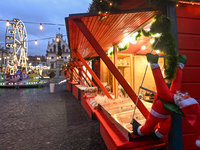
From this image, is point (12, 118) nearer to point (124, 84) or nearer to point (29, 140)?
point (29, 140)

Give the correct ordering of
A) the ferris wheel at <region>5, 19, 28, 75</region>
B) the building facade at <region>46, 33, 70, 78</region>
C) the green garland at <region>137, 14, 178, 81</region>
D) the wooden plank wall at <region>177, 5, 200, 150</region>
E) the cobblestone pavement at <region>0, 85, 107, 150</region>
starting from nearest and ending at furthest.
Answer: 1. the green garland at <region>137, 14, 178, 81</region>
2. the wooden plank wall at <region>177, 5, 200, 150</region>
3. the cobblestone pavement at <region>0, 85, 107, 150</region>
4. the ferris wheel at <region>5, 19, 28, 75</region>
5. the building facade at <region>46, 33, 70, 78</region>

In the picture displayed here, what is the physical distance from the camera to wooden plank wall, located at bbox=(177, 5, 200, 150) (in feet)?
6.74

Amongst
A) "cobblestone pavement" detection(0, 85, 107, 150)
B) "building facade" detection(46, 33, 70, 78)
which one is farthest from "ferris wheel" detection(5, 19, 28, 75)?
"cobblestone pavement" detection(0, 85, 107, 150)

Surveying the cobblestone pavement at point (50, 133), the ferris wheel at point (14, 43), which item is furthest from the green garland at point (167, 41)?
the ferris wheel at point (14, 43)

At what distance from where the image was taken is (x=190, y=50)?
6.86ft

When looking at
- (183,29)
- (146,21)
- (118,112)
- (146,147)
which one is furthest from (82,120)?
(183,29)

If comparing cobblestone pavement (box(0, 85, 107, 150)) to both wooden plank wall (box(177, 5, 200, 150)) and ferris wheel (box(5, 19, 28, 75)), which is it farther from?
ferris wheel (box(5, 19, 28, 75))

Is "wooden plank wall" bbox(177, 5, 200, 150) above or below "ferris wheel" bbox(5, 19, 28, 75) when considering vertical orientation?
below

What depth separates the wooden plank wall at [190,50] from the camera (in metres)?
2.05

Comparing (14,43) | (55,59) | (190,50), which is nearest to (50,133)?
(190,50)

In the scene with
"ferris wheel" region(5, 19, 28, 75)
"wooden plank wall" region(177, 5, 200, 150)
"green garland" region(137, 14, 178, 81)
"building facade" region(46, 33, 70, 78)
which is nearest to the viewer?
"green garland" region(137, 14, 178, 81)

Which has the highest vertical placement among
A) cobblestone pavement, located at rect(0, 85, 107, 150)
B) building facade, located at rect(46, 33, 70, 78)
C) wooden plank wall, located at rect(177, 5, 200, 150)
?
building facade, located at rect(46, 33, 70, 78)

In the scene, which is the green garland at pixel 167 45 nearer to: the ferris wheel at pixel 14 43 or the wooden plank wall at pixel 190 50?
the wooden plank wall at pixel 190 50

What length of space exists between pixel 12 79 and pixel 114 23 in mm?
24236
